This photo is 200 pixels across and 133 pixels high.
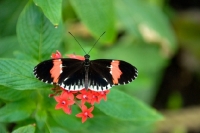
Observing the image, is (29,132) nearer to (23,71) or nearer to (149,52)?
(23,71)

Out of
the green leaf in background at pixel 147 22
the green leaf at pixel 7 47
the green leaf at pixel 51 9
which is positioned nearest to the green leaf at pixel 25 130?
the green leaf at pixel 51 9

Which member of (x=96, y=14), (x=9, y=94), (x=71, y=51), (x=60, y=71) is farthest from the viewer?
(x=96, y=14)

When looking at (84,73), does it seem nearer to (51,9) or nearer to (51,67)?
(51,67)

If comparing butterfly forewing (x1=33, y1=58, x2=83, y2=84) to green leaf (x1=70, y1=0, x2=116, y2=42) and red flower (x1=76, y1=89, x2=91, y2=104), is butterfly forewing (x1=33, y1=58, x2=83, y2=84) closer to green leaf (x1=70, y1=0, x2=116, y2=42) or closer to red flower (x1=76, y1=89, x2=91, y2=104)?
red flower (x1=76, y1=89, x2=91, y2=104)

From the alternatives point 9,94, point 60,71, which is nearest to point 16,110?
point 9,94

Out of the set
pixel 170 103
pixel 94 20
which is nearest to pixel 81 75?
pixel 94 20

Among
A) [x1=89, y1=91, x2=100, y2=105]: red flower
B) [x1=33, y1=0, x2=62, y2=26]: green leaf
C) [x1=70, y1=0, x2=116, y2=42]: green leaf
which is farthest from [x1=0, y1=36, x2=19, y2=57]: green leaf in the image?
[x1=89, y1=91, x2=100, y2=105]: red flower
